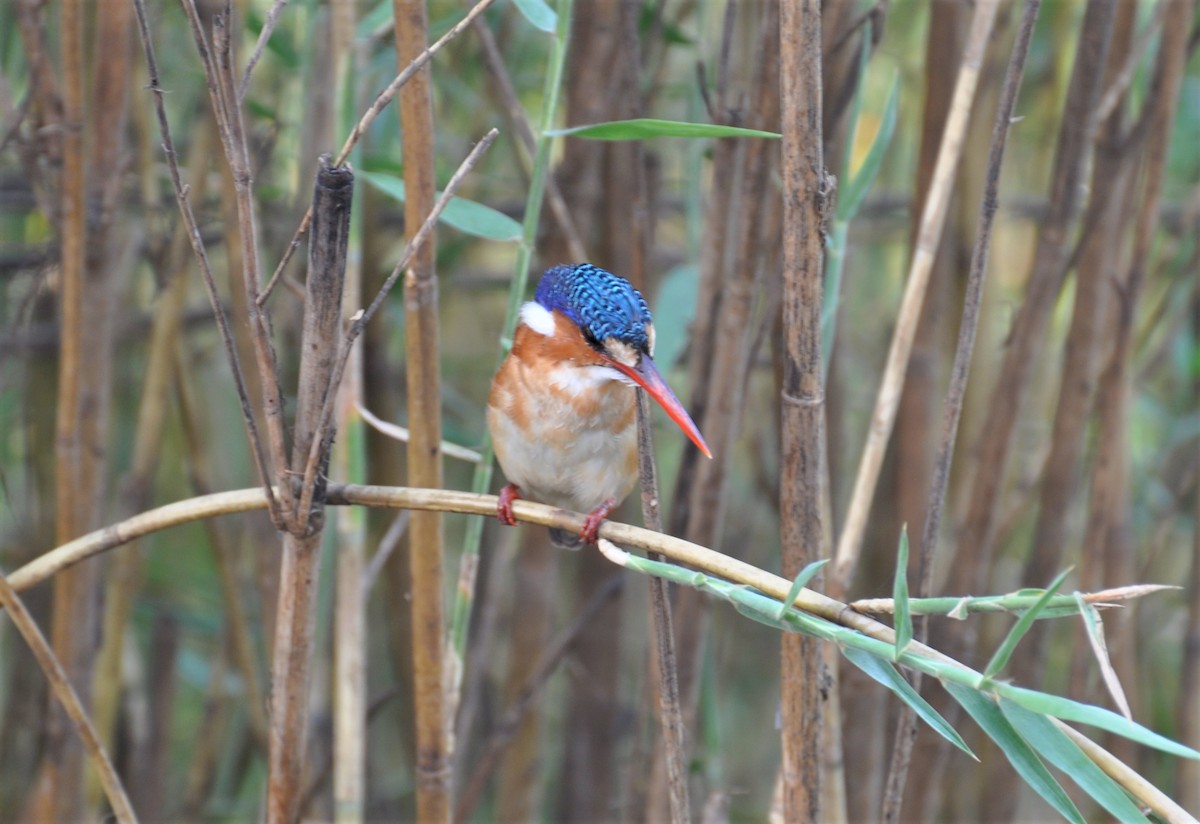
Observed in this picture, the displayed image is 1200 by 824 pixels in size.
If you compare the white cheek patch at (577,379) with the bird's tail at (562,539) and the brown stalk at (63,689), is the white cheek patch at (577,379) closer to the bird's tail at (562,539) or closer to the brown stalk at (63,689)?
the bird's tail at (562,539)

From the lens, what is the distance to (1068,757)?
0.82 metres

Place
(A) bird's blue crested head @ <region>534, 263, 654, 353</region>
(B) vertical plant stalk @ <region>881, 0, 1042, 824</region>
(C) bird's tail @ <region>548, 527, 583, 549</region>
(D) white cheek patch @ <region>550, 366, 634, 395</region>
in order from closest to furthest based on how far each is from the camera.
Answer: (B) vertical plant stalk @ <region>881, 0, 1042, 824</region> < (A) bird's blue crested head @ <region>534, 263, 654, 353</region> < (D) white cheek patch @ <region>550, 366, 634, 395</region> < (C) bird's tail @ <region>548, 527, 583, 549</region>

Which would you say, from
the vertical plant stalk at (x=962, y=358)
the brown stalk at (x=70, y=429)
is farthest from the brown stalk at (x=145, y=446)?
the vertical plant stalk at (x=962, y=358)

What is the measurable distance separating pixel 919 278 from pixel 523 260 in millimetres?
456

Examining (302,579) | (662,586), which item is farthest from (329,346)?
(662,586)

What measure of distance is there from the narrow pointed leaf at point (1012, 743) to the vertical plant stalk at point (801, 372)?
27 centimetres

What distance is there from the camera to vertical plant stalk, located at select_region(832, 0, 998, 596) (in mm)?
1325

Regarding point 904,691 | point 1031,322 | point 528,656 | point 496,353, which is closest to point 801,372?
point 904,691

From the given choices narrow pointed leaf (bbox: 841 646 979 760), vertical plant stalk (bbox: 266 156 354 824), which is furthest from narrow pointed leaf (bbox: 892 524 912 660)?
vertical plant stalk (bbox: 266 156 354 824)

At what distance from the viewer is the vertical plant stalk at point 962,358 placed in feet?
3.66

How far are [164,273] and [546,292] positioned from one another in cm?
65

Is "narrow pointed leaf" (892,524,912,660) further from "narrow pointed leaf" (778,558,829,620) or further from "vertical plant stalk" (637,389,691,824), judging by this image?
"vertical plant stalk" (637,389,691,824)

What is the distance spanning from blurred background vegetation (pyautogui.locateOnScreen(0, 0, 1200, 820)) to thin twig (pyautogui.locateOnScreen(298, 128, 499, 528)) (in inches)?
20.1

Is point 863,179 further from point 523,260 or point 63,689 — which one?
point 63,689
